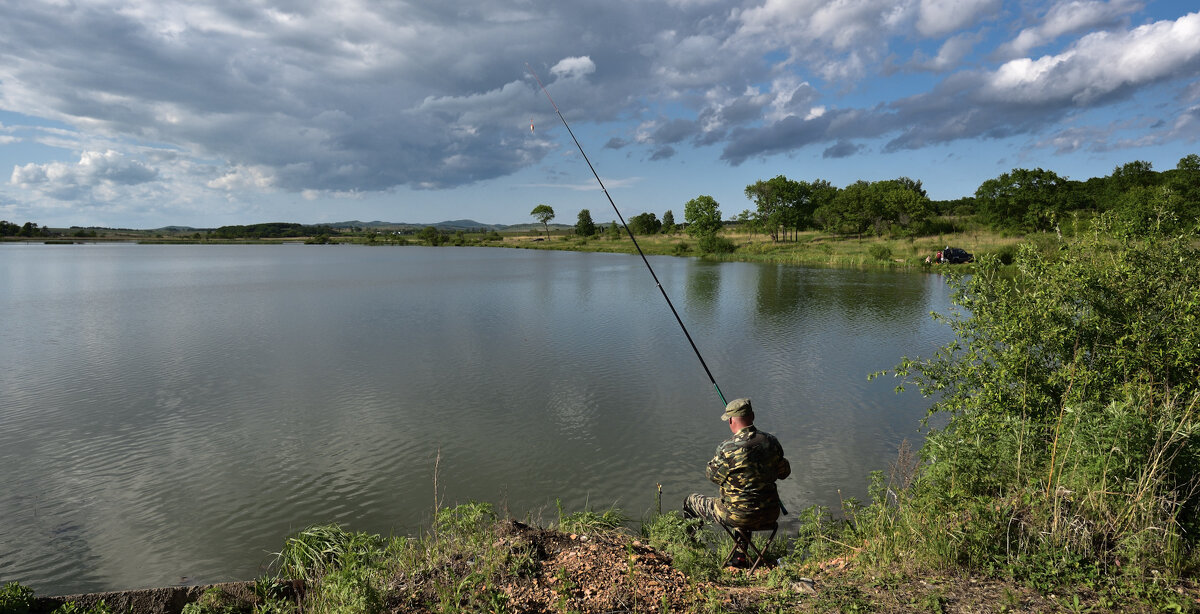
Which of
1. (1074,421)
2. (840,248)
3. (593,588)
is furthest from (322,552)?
(840,248)

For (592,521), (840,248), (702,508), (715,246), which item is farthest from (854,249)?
(592,521)

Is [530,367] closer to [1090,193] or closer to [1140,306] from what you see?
[1140,306]

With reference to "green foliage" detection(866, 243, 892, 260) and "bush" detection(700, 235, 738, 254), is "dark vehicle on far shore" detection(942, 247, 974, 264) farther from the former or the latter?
"bush" detection(700, 235, 738, 254)

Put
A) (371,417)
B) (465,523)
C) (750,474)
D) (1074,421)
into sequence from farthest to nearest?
(371,417), (465,523), (750,474), (1074,421)

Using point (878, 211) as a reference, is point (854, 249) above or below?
below

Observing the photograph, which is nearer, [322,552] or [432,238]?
[322,552]

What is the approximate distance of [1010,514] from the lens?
6086 mm

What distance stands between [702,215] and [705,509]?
9831cm

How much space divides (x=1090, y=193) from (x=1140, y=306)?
9775 cm

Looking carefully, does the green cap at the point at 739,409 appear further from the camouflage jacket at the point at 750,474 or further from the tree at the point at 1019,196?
the tree at the point at 1019,196

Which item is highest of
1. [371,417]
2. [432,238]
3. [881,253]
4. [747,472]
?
[432,238]

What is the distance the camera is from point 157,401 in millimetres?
15523

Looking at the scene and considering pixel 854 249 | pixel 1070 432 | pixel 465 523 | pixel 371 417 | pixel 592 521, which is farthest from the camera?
pixel 854 249

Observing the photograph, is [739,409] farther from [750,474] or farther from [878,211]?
[878,211]
